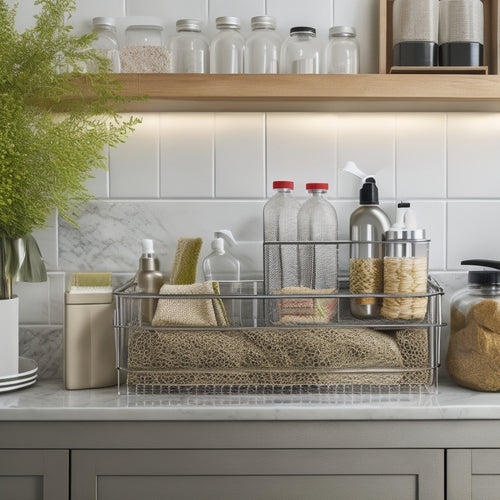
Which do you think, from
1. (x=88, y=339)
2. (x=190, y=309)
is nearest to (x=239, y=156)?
(x=190, y=309)

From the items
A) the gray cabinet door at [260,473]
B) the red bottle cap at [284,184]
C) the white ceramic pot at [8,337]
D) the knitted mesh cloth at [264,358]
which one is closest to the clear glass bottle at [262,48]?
the red bottle cap at [284,184]

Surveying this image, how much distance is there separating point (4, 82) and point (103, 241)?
1.40 feet

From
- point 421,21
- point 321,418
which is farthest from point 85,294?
point 421,21

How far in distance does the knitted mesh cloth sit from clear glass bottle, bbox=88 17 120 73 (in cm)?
58

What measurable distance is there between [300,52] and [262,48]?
0.08 meters

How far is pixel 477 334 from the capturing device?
4.33ft

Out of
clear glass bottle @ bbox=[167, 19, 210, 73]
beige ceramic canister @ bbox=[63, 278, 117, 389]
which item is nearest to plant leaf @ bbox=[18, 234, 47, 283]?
beige ceramic canister @ bbox=[63, 278, 117, 389]

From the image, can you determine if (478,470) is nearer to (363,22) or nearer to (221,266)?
(221,266)

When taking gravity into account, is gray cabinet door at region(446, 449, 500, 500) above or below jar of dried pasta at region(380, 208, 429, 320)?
below

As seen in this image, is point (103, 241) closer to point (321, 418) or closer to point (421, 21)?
point (321, 418)

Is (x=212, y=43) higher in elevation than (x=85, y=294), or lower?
higher

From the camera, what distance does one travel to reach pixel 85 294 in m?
1.39

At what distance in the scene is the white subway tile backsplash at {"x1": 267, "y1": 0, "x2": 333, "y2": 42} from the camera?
5.19 ft

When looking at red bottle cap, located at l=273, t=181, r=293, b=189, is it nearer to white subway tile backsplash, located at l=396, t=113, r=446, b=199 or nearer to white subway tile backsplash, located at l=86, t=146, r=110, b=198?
Result: white subway tile backsplash, located at l=396, t=113, r=446, b=199
